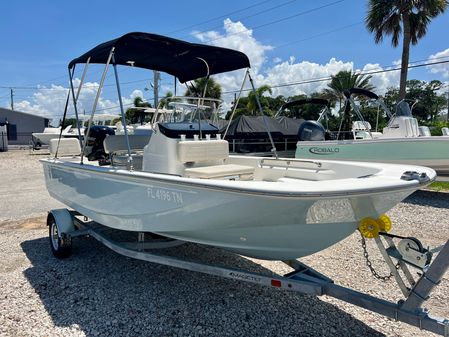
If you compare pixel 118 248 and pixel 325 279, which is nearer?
pixel 325 279

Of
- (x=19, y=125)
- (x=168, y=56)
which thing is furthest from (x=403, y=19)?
(x=19, y=125)

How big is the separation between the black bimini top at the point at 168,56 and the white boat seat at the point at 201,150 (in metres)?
1.12

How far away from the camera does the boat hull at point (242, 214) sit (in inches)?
96.3

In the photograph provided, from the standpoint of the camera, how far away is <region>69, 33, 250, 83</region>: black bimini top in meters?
3.80

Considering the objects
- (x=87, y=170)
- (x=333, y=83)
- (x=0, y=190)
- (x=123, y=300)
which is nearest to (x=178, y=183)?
(x=123, y=300)

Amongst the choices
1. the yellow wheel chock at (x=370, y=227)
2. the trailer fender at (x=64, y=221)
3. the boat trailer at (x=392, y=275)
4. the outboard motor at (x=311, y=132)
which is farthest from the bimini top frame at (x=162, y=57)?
the outboard motor at (x=311, y=132)

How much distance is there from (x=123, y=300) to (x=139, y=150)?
8.08 feet

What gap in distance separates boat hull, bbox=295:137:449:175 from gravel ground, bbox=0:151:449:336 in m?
2.73

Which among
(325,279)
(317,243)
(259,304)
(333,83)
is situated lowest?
(259,304)

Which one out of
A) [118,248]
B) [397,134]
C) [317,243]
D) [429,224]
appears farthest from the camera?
[397,134]

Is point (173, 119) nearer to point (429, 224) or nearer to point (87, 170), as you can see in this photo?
point (87, 170)

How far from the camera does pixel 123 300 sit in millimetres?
3324

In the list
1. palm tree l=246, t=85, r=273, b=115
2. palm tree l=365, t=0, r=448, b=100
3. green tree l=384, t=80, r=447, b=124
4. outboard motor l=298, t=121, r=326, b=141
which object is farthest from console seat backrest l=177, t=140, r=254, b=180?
green tree l=384, t=80, r=447, b=124

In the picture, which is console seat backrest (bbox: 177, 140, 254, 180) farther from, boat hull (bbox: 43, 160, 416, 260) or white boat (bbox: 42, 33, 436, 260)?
boat hull (bbox: 43, 160, 416, 260)
